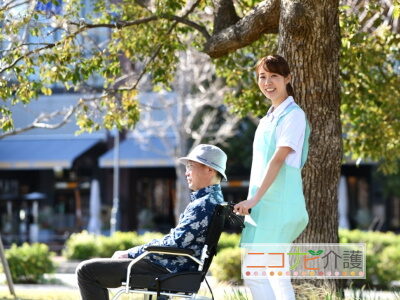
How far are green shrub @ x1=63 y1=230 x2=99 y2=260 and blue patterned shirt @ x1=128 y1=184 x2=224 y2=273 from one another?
16231 millimetres

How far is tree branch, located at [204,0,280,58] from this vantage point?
Result: 10.3 meters

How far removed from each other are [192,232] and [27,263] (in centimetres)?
1313

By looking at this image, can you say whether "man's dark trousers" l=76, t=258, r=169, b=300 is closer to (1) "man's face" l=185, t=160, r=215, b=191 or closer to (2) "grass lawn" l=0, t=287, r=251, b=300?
(1) "man's face" l=185, t=160, r=215, b=191

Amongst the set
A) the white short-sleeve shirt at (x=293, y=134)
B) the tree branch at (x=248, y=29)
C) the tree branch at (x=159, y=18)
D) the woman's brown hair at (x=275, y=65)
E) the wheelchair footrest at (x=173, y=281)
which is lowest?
the wheelchair footrest at (x=173, y=281)

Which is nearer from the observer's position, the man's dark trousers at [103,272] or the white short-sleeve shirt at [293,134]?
the white short-sleeve shirt at [293,134]

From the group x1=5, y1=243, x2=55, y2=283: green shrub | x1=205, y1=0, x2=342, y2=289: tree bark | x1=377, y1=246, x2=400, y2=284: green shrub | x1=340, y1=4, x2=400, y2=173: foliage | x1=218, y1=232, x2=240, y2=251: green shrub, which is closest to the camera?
x1=205, y1=0, x2=342, y2=289: tree bark

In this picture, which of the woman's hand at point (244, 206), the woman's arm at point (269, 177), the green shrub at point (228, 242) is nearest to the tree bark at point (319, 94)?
the woman's arm at point (269, 177)

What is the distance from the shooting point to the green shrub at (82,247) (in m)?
23.0

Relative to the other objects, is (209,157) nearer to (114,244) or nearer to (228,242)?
(228,242)

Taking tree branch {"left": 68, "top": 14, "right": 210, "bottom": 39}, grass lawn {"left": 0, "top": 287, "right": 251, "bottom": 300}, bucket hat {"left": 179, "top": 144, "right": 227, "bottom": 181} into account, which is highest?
tree branch {"left": 68, "top": 14, "right": 210, "bottom": 39}

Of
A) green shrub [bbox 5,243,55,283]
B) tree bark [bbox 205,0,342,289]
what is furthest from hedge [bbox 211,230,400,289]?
tree bark [bbox 205,0,342,289]

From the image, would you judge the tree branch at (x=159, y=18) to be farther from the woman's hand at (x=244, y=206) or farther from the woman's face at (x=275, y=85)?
the woman's hand at (x=244, y=206)

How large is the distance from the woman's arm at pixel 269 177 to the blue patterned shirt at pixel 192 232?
61 cm

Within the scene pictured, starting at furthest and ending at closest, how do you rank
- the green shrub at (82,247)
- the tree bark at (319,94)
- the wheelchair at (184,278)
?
the green shrub at (82,247) < the tree bark at (319,94) < the wheelchair at (184,278)
